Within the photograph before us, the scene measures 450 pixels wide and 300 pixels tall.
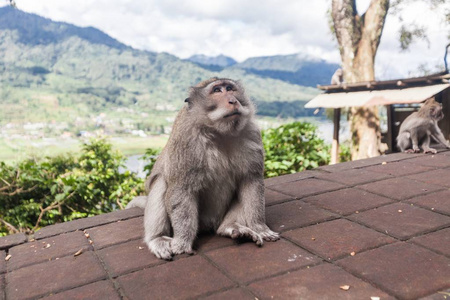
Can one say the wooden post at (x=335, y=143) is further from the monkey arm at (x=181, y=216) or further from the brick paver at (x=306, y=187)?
the monkey arm at (x=181, y=216)

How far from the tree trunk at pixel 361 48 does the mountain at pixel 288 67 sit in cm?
4229

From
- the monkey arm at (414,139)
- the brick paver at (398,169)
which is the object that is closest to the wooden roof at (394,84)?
the monkey arm at (414,139)

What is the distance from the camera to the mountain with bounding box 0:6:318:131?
3566cm

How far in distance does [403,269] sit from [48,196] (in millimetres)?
4696

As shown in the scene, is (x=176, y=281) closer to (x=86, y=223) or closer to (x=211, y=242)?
(x=211, y=242)

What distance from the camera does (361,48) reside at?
9.92m

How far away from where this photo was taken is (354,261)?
2.39 meters

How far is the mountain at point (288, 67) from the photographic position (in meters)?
55.8

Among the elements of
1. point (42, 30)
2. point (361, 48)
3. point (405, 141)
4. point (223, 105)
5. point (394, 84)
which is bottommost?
point (405, 141)

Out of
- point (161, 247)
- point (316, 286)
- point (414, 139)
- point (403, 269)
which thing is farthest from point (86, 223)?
point (414, 139)

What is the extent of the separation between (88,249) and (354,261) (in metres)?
1.85

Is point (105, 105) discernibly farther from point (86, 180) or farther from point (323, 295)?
point (323, 295)

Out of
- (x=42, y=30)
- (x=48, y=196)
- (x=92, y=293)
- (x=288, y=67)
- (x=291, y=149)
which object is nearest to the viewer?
(x=92, y=293)

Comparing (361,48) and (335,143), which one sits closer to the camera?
(335,143)
